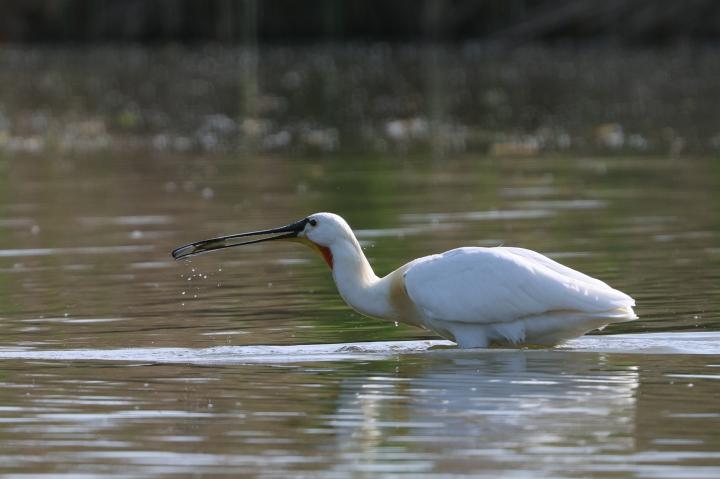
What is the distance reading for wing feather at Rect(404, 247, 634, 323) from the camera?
10.2m

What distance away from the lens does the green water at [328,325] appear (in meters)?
7.82

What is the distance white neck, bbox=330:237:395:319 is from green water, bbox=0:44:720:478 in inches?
12.8

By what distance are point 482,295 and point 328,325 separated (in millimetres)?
1770

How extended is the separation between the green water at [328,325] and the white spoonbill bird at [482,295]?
0.19 metres

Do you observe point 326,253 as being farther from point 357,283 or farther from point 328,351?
point 328,351

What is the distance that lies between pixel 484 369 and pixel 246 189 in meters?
11.4

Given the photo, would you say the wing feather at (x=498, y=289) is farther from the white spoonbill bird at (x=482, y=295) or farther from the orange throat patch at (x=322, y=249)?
the orange throat patch at (x=322, y=249)

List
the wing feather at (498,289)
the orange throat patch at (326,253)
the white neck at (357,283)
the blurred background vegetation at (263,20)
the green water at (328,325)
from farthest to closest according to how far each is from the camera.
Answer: the blurred background vegetation at (263,20) → the orange throat patch at (326,253) → the white neck at (357,283) → the wing feather at (498,289) → the green water at (328,325)

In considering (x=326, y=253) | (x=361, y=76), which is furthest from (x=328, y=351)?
(x=361, y=76)

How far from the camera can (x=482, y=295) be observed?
33.9 feet

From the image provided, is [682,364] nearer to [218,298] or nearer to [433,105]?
[218,298]

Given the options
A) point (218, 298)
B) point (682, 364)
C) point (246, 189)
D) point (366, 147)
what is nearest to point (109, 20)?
Answer: point (366, 147)

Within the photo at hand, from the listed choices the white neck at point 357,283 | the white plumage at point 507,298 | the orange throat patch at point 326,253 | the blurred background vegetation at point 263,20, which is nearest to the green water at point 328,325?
the white plumage at point 507,298

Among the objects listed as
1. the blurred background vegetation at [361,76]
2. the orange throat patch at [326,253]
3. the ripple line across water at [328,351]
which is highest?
the blurred background vegetation at [361,76]
